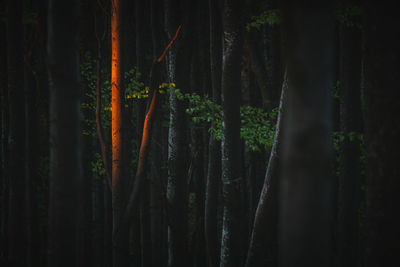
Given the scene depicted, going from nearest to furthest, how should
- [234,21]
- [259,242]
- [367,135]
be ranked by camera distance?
[367,135], [259,242], [234,21]

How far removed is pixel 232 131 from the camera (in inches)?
287

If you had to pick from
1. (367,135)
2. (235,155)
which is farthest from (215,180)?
(367,135)

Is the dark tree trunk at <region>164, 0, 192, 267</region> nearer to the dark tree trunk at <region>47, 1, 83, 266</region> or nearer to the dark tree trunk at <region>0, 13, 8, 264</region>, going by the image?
the dark tree trunk at <region>47, 1, 83, 266</region>

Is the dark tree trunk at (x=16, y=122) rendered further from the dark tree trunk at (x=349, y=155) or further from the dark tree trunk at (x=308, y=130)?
the dark tree trunk at (x=349, y=155)

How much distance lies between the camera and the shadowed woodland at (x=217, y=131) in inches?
111

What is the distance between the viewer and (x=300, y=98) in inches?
108

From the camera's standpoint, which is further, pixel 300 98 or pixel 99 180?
pixel 99 180

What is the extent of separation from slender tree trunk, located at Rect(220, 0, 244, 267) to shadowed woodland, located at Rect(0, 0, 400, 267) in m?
0.02

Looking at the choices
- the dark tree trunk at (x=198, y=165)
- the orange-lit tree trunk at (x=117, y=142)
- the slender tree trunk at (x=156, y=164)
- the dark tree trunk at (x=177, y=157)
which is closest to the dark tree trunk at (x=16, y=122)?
the orange-lit tree trunk at (x=117, y=142)

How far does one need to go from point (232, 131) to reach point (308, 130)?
4595 mm

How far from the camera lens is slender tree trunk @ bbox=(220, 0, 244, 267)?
7281 mm

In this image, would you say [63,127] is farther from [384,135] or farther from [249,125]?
[249,125]

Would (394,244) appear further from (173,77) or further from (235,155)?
(173,77)

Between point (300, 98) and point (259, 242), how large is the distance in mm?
4644
